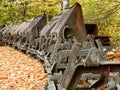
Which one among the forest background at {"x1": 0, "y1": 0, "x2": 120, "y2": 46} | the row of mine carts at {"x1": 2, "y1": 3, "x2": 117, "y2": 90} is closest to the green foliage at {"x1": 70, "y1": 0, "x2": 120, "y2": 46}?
the forest background at {"x1": 0, "y1": 0, "x2": 120, "y2": 46}

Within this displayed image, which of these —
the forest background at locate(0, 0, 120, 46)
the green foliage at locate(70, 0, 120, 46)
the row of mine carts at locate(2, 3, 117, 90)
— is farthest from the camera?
the green foliage at locate(70, 0, 120, 46)

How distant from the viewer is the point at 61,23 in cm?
923

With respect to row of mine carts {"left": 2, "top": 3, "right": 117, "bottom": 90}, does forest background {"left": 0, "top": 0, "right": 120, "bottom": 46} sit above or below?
below

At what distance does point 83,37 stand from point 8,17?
93.2ft

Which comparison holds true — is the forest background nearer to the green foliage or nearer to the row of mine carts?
the green foliage

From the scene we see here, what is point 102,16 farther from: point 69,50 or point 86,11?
point 69,50

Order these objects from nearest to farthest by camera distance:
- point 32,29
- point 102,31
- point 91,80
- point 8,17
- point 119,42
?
point 91,80
point 32,29
point 119,42
point 102,31
point 8,17

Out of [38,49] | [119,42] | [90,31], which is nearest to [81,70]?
[38,49]

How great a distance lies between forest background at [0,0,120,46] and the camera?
14734 millimetres

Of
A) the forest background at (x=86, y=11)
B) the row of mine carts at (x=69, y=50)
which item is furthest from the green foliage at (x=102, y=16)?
A: the row of mine carts at (x=69, y=50)

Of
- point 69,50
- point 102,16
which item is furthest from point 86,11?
point 69,50

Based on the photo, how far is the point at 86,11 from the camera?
16906 millimetres

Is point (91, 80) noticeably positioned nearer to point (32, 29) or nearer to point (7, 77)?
point (7, 77)

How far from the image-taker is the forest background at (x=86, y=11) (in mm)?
14734
